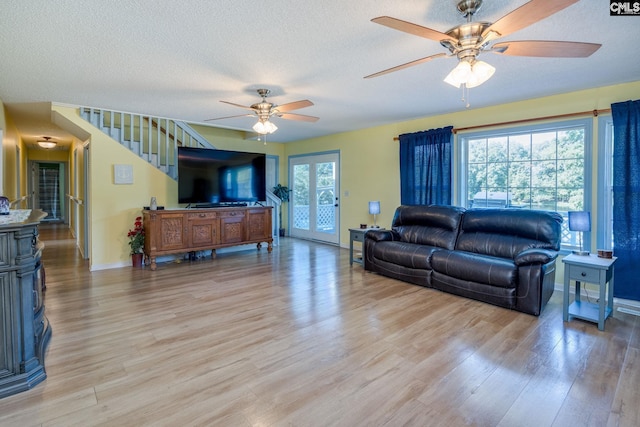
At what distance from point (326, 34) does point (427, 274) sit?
2880 millimetres

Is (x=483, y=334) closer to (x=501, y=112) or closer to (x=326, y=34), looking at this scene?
(x=326, y=34)

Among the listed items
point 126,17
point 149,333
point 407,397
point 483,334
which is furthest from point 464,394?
point 126,17

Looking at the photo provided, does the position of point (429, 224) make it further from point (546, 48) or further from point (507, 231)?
point (546, 48)

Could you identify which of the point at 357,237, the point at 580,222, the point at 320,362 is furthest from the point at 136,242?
the point at 580,222

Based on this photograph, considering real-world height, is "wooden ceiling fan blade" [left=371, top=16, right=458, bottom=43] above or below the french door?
above

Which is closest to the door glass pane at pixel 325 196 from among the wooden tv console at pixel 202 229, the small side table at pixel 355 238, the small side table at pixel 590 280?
Answer: the wooden tv console at pixel 202 229

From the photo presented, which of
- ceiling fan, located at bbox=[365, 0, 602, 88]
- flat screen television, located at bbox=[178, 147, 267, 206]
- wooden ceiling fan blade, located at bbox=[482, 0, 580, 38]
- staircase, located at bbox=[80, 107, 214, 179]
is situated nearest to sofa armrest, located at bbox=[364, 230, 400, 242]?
flat screen television, located at bbox=[178, 147, 267, 206]

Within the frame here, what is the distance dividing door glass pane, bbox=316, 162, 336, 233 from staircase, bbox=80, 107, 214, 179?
2543 mm

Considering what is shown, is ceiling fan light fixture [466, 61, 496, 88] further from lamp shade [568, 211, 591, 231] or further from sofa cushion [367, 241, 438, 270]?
sofa cushion [367, 241, 438, 270]

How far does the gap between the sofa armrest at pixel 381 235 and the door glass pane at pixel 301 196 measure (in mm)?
3277

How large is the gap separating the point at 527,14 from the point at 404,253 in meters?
2.91

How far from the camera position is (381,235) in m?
4.65

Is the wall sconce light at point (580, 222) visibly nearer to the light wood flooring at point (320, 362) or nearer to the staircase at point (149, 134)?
the light wood flooring at point (320, 362)

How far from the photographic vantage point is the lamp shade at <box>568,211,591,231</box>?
3.23 metres
